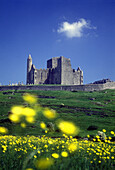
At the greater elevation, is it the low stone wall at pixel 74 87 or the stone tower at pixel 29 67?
the stone tower at pixel 29 67

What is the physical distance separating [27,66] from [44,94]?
4235 centimetres

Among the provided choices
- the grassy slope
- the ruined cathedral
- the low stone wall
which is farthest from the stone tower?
the grassy slope

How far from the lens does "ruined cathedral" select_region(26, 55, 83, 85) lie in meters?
108

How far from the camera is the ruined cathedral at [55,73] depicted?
354ft

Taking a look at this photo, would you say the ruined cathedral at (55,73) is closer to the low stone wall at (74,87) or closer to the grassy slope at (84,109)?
the low stone wall at (74,87)

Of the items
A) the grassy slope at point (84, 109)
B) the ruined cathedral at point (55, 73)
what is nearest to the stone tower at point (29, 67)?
the ruined cathedral at point (55, 73)

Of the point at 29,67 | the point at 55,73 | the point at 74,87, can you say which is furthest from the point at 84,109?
the point at 29,67

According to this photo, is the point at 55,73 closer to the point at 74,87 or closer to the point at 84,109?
the point at 74,87

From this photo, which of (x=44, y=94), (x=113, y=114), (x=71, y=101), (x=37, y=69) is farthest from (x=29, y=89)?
(x=113, y=114)

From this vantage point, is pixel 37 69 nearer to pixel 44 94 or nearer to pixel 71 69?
pixel 71 69

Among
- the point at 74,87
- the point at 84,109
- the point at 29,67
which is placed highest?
the point at 29,67

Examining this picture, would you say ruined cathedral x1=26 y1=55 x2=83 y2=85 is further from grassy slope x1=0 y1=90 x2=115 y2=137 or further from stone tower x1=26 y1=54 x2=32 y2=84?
grassy slope x1=0 y1=90 x2=115 y2=137

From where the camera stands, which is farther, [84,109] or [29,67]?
[29,67]

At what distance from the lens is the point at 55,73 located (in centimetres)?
10975
